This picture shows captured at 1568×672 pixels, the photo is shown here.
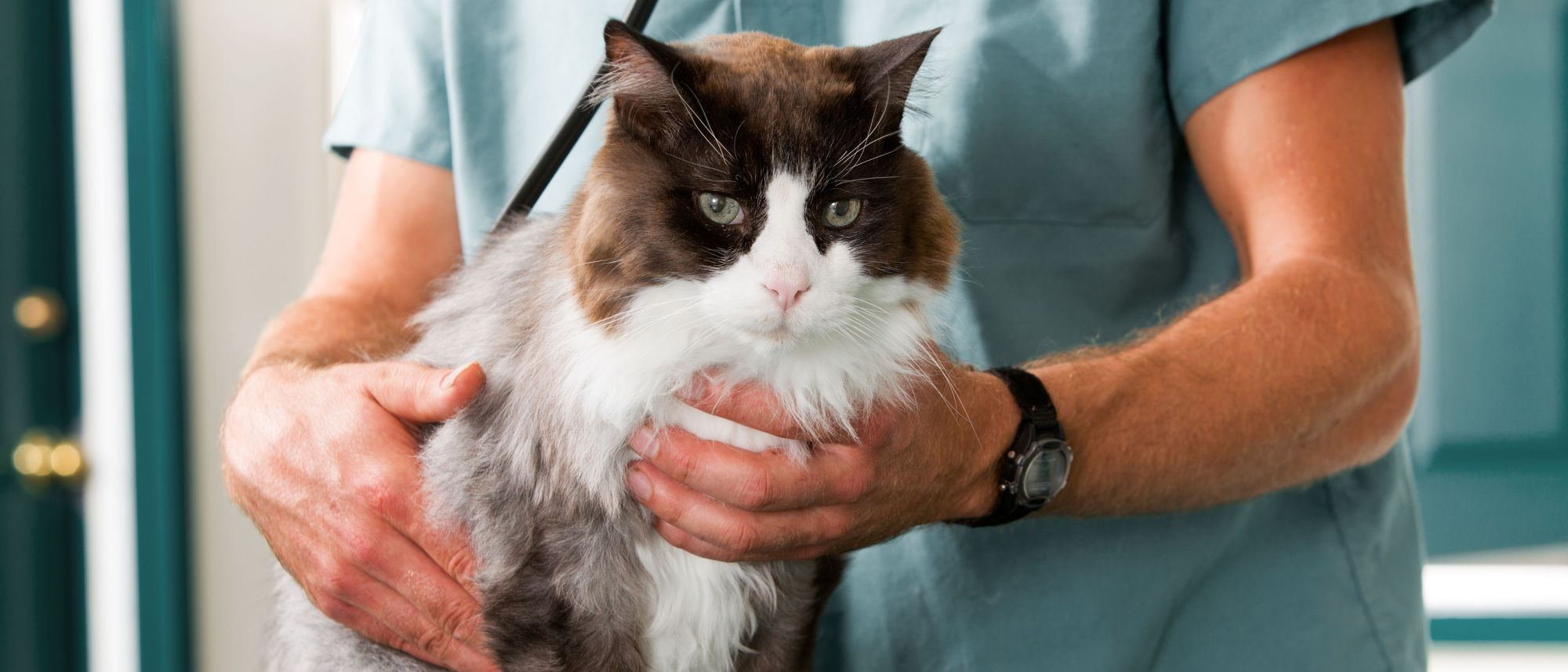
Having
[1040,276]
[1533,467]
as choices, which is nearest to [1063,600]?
[1040,276]

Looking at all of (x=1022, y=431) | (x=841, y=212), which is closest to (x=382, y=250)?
(x=841, y=212)

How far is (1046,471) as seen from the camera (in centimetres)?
115

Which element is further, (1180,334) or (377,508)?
(1180,334)

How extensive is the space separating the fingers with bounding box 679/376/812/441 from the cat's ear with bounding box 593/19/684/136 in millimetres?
244

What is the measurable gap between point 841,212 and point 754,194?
0.29 feet

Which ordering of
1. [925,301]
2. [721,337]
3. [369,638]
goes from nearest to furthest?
[721,337], [925,301], [369,638]

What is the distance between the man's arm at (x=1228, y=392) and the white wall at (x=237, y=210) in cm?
222

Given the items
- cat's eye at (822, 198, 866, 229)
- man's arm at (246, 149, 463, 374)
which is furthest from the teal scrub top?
cat's eye at (822, 198, 866, 229)

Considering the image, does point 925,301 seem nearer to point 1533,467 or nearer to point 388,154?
point 388,154

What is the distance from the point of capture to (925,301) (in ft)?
3.55

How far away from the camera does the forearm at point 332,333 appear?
141cm

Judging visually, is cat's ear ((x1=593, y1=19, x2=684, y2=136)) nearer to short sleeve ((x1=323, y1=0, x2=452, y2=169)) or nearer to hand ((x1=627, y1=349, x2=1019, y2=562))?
hand ((x1=627, y1=349, x2=1019, y2=562))

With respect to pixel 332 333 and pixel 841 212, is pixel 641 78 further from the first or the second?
pixel 332 333

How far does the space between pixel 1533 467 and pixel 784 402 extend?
240 centimetres
